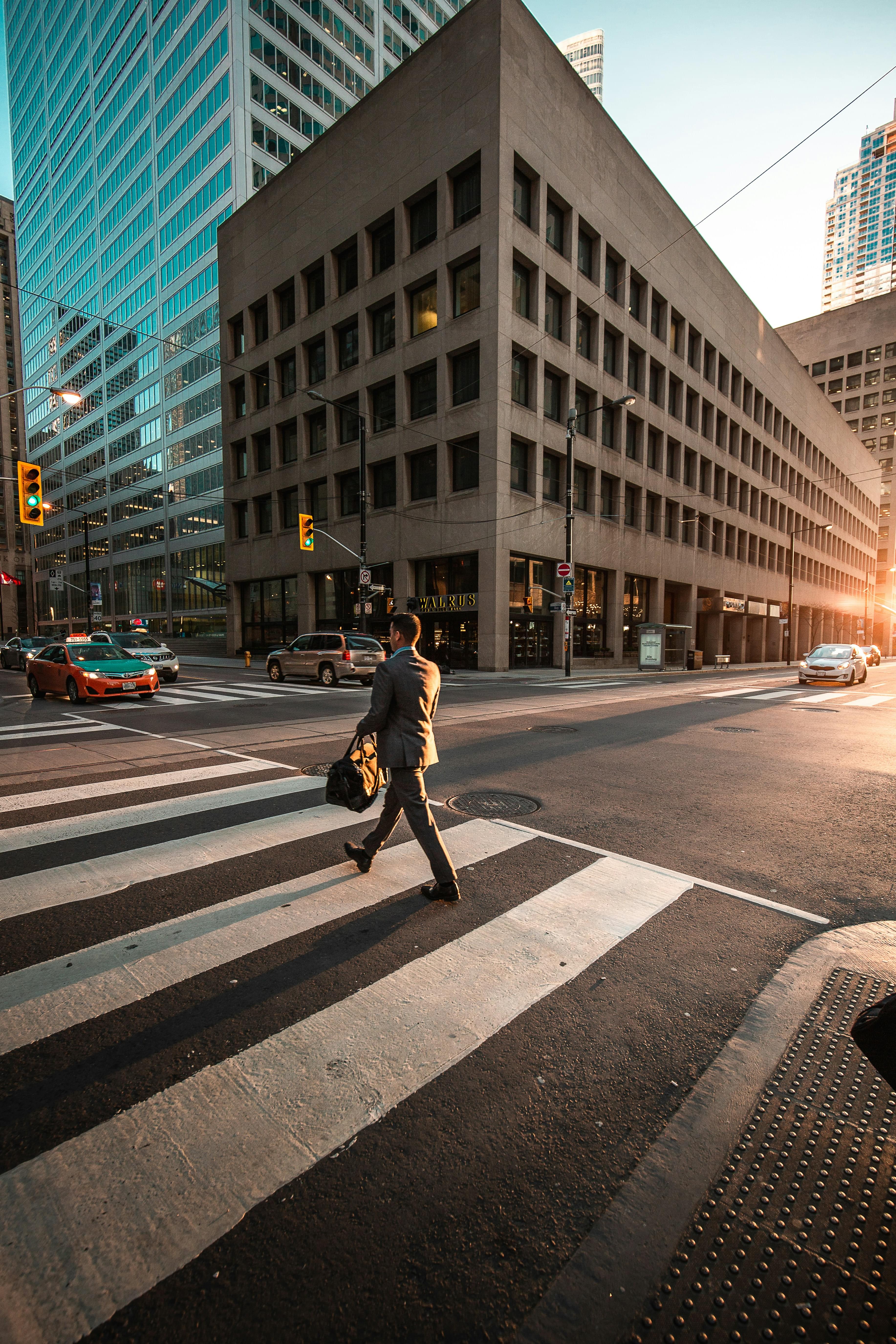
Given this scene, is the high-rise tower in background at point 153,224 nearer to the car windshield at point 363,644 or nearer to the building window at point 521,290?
the building window at point 521,290

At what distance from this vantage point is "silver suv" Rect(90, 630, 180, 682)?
2033 centimetres

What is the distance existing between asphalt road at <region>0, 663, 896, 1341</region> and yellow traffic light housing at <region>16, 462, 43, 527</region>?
44.1 feet

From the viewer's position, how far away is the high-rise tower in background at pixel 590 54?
168250 millimetres

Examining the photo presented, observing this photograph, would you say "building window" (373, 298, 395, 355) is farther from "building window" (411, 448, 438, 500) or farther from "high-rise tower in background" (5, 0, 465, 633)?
"high-rise tower in background" (5, 0, 465, 633)

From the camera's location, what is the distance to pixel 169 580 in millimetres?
55875

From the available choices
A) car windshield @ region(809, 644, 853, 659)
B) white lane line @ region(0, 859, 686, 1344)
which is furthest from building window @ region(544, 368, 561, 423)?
white lane line @ region(0, 859, 686, 1344)

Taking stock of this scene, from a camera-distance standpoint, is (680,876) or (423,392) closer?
(680,876)

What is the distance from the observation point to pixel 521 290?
2764 centimetres

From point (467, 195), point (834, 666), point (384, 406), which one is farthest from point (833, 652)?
point (467, 195)

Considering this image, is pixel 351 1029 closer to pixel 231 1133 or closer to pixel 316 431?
pixel 231 1133

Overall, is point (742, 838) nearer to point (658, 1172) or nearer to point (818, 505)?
point (658, 1172)

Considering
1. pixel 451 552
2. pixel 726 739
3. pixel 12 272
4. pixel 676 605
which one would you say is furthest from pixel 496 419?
pixel 12 272

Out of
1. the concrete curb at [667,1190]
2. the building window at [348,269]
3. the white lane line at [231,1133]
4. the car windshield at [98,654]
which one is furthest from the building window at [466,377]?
the concrete curb at [667,1190]

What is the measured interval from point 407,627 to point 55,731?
9015 mm
